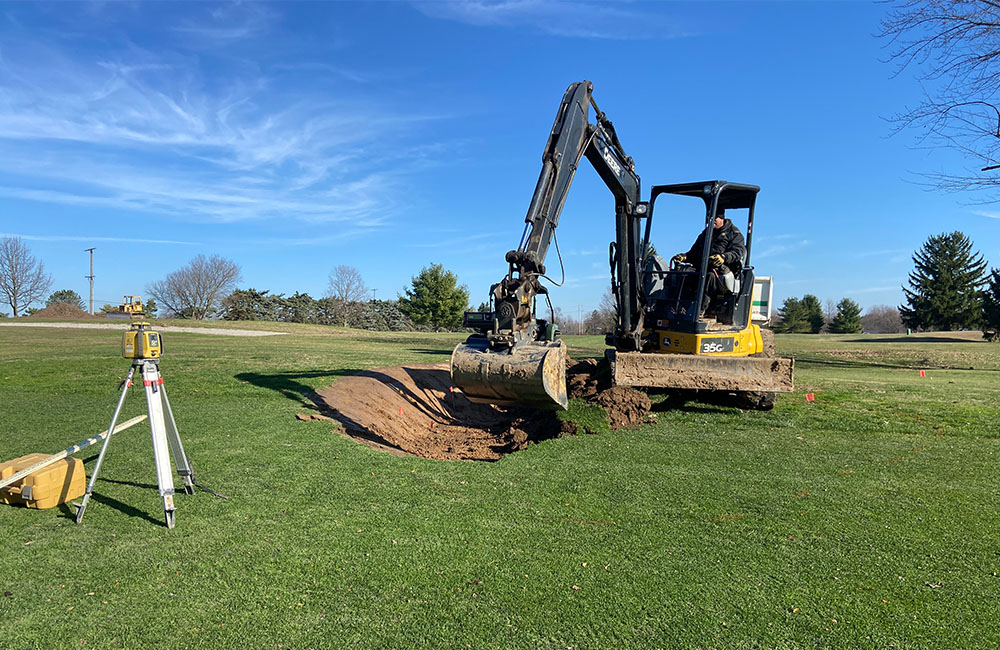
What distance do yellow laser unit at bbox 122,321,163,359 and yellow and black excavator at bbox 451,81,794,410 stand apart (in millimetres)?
3230

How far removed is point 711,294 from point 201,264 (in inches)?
2543

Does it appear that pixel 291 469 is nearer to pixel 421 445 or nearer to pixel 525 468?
pixel 525 468

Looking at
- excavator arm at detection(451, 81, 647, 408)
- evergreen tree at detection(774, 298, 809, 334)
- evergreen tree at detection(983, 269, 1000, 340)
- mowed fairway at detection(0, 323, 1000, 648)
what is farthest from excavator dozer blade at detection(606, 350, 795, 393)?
evergreen tree at detection(774, 298, 809, 334)

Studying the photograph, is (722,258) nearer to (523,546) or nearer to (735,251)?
(735,251)

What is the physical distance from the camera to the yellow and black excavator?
7.18m

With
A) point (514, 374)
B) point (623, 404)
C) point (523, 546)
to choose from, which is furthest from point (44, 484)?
point (623, 404)

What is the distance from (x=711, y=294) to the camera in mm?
A: 9688

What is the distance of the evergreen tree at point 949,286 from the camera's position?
52719 millimetres

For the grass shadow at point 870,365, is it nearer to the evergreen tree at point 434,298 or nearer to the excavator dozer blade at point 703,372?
the excavator dozer blade at point 703,372

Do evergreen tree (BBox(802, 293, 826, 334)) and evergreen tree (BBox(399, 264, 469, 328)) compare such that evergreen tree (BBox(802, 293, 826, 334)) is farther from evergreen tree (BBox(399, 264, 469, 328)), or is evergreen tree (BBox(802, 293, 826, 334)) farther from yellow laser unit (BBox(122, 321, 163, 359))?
yellow laser unit (BBox(122, 321, 163, 359))

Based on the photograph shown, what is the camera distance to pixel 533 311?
7617 mm

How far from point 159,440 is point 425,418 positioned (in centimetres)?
682

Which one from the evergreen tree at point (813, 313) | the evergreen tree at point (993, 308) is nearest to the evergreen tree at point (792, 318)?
the evergreen tree at point (813, 313)

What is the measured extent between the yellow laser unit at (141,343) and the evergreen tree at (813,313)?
2588 inches
